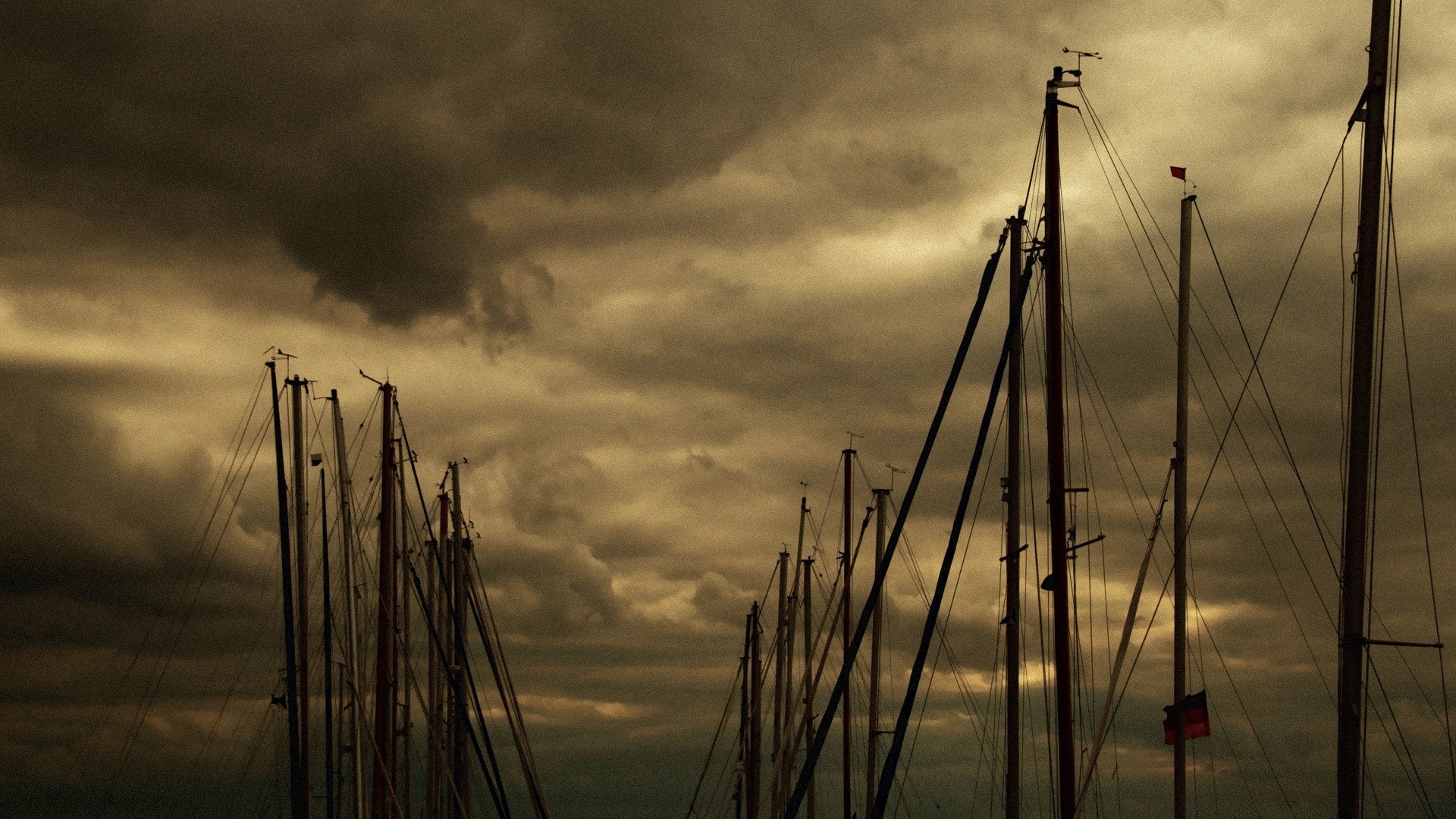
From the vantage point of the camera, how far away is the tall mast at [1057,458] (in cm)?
2834

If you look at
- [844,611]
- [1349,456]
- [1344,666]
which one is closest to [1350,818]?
[1344,666]

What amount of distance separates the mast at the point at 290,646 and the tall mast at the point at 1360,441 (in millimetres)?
29948

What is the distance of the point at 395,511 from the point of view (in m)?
48.8

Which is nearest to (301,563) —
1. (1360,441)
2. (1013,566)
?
(1013,566)

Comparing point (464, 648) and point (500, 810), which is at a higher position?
point (464, 648)

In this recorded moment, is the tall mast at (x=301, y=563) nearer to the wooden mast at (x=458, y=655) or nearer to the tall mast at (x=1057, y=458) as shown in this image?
the wooden mast at (x=458, y=655)

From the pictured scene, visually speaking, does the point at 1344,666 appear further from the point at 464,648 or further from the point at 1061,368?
the point at 464,648

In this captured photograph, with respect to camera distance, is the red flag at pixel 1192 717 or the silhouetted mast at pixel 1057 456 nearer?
the silhouetted mast at pixel 1057 456

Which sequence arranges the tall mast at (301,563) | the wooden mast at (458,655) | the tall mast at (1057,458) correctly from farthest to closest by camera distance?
the wooden mast at (458,655) < the tall mast at (301,563) < the tall mast at (1057,458)

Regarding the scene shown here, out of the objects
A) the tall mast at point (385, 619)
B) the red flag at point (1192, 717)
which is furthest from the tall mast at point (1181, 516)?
the tall mast at point (385, 619)

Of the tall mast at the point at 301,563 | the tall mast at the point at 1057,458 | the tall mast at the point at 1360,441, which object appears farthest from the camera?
the tall mast at the point at 301,563

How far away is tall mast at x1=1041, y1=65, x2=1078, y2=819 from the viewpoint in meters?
28.3

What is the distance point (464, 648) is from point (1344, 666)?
3684 centimetres

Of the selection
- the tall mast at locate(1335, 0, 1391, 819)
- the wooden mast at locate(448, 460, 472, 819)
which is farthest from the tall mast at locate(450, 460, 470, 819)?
the tall mast at locate(1335, 0, 1391, 819)
